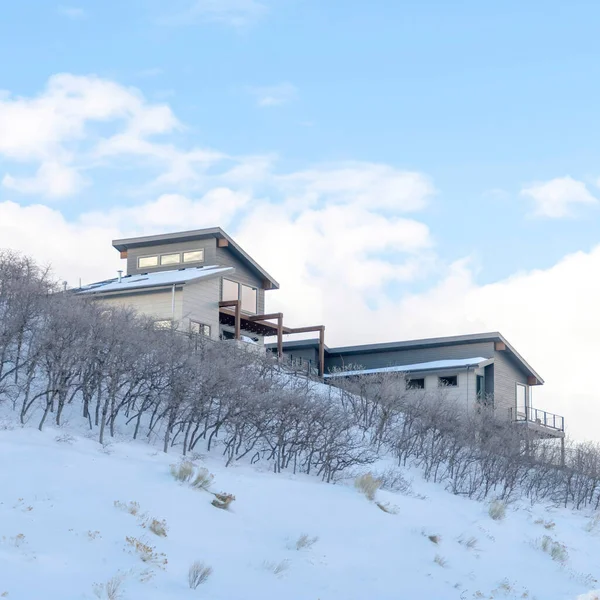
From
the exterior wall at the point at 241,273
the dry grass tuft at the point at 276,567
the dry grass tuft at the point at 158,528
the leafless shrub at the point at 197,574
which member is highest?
the exterior wall at the point at 241,273

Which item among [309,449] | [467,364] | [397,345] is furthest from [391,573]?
[397,345]

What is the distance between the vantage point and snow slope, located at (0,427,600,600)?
37.6 ft

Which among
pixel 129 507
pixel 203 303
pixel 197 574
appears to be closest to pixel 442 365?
pixel 203 303

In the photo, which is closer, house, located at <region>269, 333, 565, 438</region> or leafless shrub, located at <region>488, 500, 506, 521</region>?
leafless shrub, located at <region>488, 500, 506, 521</region>

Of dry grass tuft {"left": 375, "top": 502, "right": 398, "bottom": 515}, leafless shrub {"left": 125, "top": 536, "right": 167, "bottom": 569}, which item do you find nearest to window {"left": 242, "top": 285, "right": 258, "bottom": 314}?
dry grass tuft {"left": 375, "top": 502, "right": 398, "bottom": 515}

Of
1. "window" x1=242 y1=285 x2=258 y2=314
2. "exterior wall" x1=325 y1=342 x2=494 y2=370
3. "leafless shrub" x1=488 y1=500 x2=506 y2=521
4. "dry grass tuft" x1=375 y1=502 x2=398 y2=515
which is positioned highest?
"window" x1=242 y1=285 x2=258 y2=314

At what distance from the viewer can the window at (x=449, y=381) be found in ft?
148

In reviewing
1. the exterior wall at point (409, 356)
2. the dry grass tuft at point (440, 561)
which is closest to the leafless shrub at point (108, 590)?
the dry grass tuft at point (440, 561)

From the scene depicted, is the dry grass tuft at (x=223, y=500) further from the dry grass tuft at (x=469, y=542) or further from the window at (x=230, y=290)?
the window at (x=230, y=290)

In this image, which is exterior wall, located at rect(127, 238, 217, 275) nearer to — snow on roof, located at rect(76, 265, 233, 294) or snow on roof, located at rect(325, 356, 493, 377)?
snow on roof, located at rect(76, 265, 233, 294)

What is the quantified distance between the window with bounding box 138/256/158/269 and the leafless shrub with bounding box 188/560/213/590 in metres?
A: 34.5

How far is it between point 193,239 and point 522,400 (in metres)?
20.0

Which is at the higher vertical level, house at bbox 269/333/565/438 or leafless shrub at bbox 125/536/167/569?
house at bbox 269/333/565/438

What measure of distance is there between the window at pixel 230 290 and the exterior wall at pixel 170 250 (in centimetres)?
125
